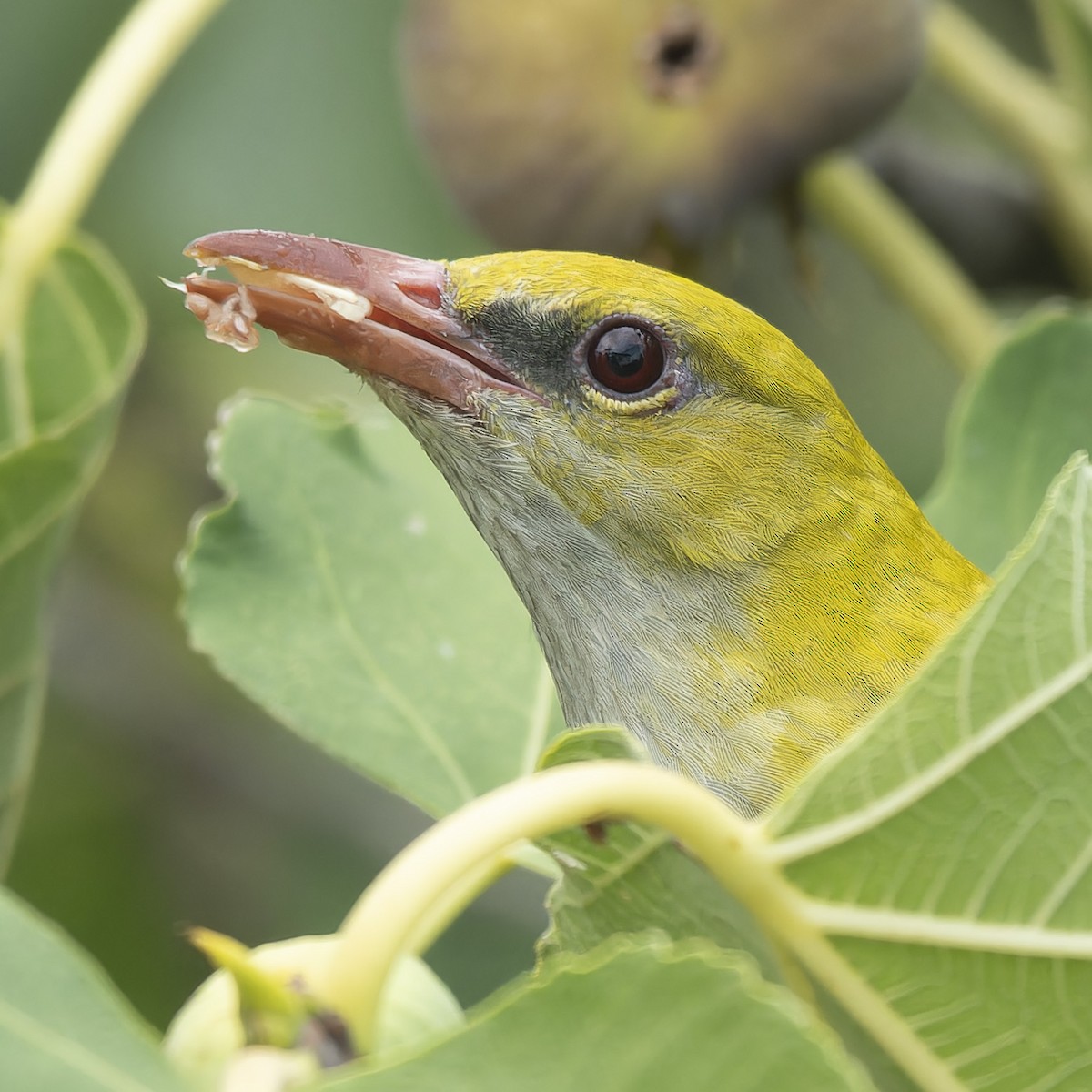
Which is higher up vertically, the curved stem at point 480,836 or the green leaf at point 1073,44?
the green leaf at point 1073,44

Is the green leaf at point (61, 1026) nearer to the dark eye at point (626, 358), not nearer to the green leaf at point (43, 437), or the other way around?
the green leaf at point (43, 437)

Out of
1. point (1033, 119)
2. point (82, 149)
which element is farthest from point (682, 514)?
point (1033, 119)

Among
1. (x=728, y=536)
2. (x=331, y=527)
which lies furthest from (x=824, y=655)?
(x=331, y=527)

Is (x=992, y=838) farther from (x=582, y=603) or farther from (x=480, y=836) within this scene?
(x=582, y=603)

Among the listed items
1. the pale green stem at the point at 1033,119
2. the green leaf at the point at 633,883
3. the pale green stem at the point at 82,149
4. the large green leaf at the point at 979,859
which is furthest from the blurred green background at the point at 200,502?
the large green leaf at the point at 979,859

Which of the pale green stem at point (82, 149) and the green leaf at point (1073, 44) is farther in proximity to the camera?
the green leaf at point (1073, 44)

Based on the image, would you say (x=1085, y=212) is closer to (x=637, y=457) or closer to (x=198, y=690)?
(x=637, y=457)
